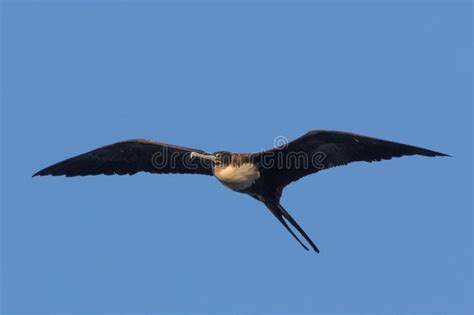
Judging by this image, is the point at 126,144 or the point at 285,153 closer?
the point at 285,153

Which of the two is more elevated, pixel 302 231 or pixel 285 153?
pixel 285 153

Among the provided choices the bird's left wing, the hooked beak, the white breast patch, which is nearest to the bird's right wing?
the hooked beak

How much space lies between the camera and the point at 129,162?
13.0 metres

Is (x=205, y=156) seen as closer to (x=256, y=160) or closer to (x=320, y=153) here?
(x=256, y=160)

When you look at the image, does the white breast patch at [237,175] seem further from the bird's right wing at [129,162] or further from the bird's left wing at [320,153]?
the bird's right wing at [129,162]

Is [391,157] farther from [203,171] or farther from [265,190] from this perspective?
[203,171]

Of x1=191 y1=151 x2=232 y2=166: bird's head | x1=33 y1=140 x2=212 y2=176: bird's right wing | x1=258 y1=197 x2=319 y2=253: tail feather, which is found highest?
x1=33 y1=140 x2=212 y2=176: bird's right wing

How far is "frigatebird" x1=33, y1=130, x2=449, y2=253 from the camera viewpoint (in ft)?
37.1

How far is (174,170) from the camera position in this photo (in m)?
13.1

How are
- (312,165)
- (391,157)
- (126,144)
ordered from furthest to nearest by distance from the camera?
(126,144), (312,165), (391,157)

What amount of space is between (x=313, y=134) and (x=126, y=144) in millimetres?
2971

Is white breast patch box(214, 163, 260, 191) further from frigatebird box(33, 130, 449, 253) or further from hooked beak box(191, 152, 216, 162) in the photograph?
hooked beak box(191, 152, 216, 162)

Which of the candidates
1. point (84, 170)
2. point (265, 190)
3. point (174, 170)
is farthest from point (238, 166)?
point (84, 170)

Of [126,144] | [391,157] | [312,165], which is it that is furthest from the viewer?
[126,144]
